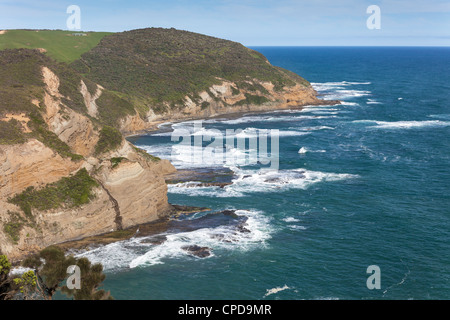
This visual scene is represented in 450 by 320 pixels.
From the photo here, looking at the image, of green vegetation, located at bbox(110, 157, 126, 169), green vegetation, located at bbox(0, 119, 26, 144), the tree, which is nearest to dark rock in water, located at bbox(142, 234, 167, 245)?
green vegetation, located at bbox(110, 157, 126, 169)

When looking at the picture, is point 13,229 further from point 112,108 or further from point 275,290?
point 112,108

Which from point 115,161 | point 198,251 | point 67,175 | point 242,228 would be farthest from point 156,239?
point 67,175

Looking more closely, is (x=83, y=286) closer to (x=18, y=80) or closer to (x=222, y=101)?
(x=18, y=80)

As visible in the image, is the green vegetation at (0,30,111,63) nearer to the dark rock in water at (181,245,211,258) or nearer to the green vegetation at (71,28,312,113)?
the green vegetation at (71,28,312,113)

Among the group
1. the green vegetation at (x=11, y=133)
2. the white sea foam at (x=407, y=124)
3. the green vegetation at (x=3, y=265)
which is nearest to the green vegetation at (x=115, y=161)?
the green vegetation at (x=11, y=133)

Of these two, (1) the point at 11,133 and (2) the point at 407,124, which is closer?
(1) the point at 11,133
